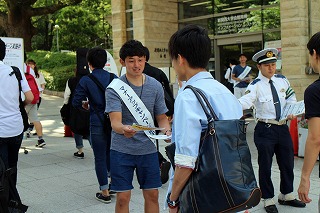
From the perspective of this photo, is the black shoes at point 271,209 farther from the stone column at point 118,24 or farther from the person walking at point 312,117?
the stone column at point 118,24

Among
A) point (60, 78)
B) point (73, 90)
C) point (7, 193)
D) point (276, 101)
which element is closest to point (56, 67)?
point (60, 78)

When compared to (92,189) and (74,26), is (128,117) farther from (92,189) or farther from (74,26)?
(74,26)

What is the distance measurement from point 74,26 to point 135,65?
1330 inches

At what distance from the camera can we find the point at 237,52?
15000 mm

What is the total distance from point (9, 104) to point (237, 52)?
11.6 m

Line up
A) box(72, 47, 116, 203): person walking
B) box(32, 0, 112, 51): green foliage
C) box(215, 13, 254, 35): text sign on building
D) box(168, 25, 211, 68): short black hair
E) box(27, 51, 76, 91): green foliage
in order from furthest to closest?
box(32, 0, 112, 51): green foliage < box(27, 51, 76, 91): green foliage < box(215, 13, 254, 35): text sign on building < box(72, 47, 116, 203): person walking < box(168, 25, 211, 68): short black hair

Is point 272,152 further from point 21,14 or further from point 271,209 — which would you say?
point 21,14

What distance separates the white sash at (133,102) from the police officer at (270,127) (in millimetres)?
1636

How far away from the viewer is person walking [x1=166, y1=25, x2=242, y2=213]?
2217 mm

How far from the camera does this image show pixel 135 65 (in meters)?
3.96

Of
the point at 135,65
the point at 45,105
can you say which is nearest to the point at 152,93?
the point at 135,65

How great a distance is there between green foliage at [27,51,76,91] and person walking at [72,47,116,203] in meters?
17.2

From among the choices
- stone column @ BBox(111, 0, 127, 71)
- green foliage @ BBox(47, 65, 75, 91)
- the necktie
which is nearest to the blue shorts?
the necktie

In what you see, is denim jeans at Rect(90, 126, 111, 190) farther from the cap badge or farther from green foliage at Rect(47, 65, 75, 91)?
green foliage at Rect(47, 65, 75, 91)
